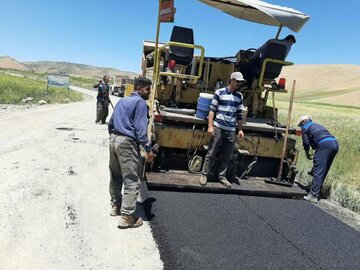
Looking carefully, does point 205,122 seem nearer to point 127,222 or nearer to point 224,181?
point 224,181

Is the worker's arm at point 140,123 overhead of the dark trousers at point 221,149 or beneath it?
overhead

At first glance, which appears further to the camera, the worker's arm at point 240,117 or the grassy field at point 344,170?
the grassy field at point 344,170

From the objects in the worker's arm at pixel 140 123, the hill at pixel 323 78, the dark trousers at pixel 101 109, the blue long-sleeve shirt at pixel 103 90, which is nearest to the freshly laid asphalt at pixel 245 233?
the worker's arm at pixel 140 123

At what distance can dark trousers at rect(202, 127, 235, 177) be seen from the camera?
6027 millimetres

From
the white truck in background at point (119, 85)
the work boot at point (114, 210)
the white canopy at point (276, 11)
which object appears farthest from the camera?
the white truck in background at point (119, 85)

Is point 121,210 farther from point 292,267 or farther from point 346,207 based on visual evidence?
point 346,207

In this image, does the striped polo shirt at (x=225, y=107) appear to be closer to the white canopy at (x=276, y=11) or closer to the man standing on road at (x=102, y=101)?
the white canopy at (x=276, y=11)

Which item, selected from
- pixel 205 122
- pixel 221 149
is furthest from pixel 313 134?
pixel 205 122

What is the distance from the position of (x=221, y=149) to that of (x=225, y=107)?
0.71m

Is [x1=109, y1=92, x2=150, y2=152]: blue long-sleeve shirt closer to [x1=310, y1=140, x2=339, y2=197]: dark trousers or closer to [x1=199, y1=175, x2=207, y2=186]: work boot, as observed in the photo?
[x1=199, y1=175, x2=207, y2=186]: work boot

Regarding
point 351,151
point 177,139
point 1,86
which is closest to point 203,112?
point 177,139

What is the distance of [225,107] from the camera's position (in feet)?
19.6

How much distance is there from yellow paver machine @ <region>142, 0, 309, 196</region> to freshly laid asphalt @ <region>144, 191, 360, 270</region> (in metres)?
0.42

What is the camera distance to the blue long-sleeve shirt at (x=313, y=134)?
21.6 ft
